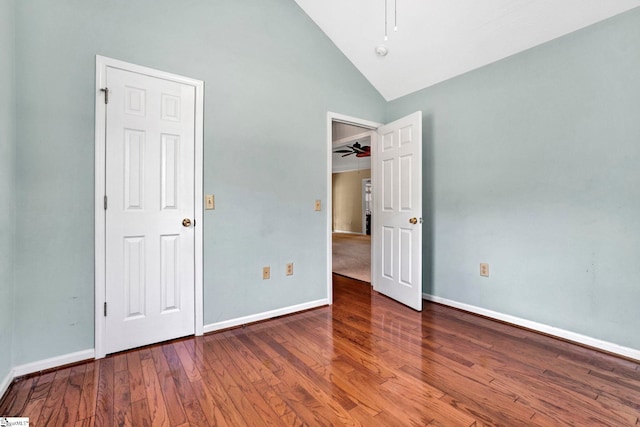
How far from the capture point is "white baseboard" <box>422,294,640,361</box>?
2080 millimetres

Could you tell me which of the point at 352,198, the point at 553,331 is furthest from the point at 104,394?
the point at 352,198

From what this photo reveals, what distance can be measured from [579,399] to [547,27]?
261 centimetres

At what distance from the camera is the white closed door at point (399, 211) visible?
3012 millimetres

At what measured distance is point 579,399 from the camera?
63.2 inches

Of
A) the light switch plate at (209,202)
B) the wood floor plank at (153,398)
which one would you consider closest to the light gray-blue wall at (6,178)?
the wood floor plank at (153,398)

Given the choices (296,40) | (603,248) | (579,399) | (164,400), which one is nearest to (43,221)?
(164,400)

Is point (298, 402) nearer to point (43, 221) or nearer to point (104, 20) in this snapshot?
point (43, 221)

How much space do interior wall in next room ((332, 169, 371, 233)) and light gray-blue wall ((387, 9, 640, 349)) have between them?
739 cm

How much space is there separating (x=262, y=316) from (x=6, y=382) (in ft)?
5.37

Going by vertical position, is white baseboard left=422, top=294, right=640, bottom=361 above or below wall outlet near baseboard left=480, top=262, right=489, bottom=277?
below

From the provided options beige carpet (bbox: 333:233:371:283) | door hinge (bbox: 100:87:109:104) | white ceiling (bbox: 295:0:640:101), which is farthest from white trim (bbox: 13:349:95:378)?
white ceiling (bbox: 295:0:640:101)

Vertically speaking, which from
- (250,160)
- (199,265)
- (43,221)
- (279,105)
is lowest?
(199,265)

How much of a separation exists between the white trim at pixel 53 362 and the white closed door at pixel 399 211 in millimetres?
2720

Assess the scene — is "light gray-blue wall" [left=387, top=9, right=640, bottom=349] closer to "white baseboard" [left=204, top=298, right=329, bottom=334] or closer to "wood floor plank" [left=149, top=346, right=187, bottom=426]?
"white baseboard" [left=204, top=298, right=329, bottom=334]
